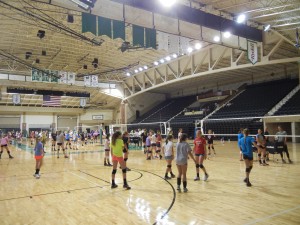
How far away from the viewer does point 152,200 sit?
19.1ft

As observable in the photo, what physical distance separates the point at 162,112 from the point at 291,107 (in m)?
17.5

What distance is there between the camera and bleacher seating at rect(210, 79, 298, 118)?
22.8m

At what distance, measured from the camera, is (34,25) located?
1582cm

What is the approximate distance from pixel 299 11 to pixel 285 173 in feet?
30.1

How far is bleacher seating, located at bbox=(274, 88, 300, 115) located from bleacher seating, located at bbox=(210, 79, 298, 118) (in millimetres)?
1313

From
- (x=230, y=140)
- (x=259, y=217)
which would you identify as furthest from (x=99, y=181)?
(x=230, y=140)

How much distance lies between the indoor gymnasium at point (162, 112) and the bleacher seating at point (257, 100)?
152mm

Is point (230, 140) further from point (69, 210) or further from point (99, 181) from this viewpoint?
point (69, 210)

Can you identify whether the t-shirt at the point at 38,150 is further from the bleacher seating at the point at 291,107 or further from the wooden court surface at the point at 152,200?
the bleacher seating at the point at 291,107

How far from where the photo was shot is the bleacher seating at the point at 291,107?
19.4 meters

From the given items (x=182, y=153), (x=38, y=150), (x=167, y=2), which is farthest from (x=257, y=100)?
(x=38, y=150)

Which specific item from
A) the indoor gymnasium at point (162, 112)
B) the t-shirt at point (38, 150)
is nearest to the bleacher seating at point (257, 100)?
the indoor gymnasium at point (162, 112)

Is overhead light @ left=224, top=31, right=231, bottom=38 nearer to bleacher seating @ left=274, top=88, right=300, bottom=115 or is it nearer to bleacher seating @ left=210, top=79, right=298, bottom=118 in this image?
bleacher seating @ left=274, top=88, right=300, bottom=115

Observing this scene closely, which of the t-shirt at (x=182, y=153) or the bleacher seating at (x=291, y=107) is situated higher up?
the bleacher seating at (x=291, y=107)
